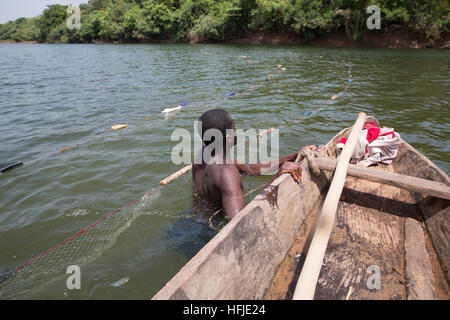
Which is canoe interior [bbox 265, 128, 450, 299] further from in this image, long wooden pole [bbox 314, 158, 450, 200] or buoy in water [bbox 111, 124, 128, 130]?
buoy in water [bbox 111, 124, 128, 130]

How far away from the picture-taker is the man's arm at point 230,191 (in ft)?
6.93

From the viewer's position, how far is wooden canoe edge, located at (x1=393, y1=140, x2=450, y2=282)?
6.77ft

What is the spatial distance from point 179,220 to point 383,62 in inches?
628

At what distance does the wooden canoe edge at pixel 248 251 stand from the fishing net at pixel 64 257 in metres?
1.79

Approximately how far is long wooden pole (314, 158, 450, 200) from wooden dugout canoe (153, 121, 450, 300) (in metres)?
0.17

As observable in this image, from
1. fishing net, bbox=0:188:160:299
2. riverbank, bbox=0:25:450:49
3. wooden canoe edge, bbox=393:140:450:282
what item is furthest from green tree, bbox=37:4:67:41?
wooden canoe edge, bbox=393:140:450:282

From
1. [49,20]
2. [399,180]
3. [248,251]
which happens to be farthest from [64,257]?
[49,20]

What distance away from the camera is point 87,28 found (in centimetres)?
4975

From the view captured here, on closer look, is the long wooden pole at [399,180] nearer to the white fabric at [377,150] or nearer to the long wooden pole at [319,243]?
the long wooden pole at [319,243]

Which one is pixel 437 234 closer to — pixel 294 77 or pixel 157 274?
pixel 157 274

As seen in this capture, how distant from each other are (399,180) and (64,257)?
3304 mm

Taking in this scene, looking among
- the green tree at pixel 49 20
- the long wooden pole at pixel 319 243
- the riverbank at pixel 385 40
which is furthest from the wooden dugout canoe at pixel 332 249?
the green tree at pixel 49 20

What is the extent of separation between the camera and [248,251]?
1795 millimetres
